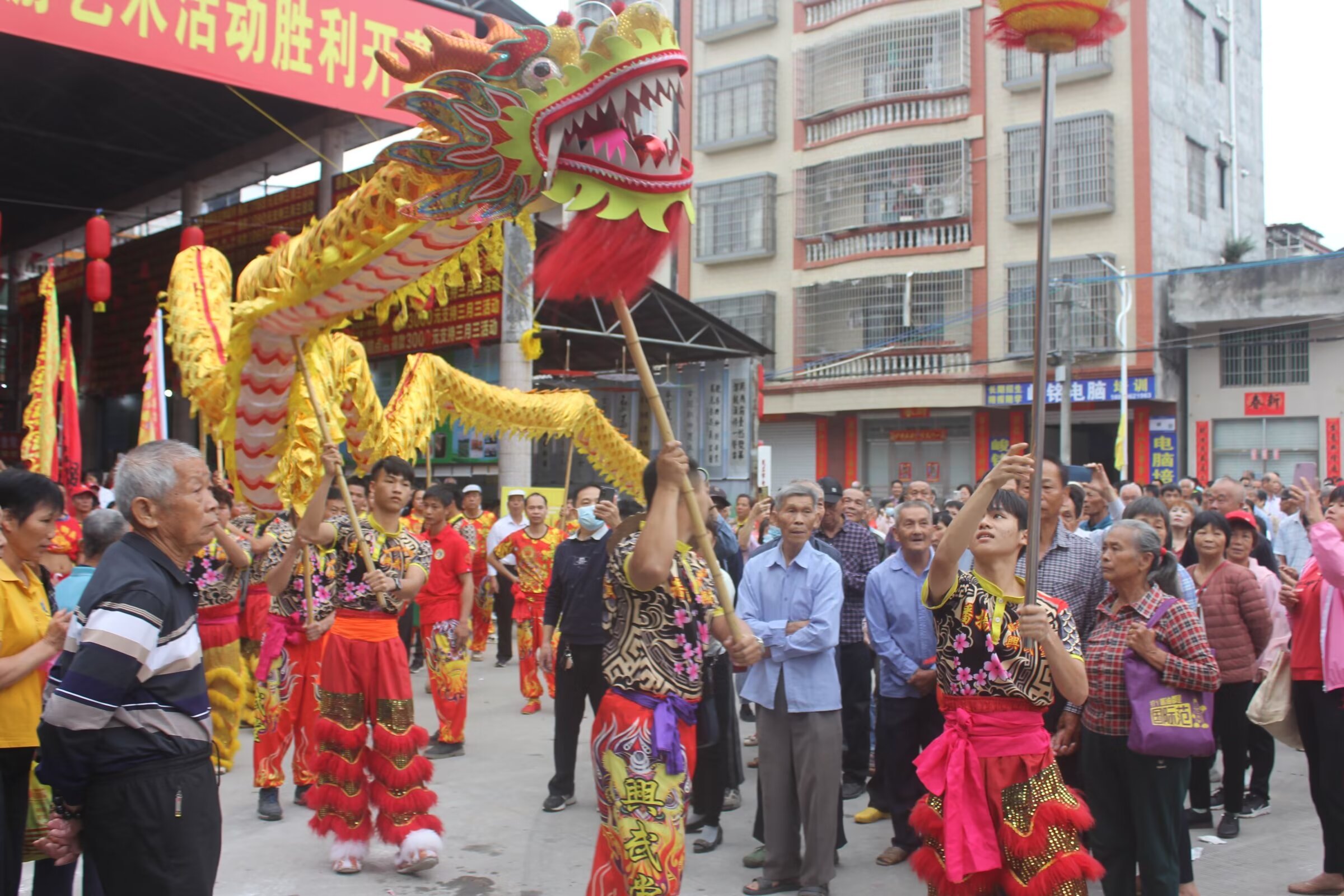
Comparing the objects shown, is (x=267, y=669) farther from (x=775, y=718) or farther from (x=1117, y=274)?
(x=1117, y=274)

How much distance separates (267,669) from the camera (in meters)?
6.46

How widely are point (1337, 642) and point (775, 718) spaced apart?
225cm

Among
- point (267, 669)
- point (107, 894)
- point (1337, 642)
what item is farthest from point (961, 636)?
point (267, 669)

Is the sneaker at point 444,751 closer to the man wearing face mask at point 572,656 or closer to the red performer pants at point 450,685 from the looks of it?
the red performer pants at point 450,685

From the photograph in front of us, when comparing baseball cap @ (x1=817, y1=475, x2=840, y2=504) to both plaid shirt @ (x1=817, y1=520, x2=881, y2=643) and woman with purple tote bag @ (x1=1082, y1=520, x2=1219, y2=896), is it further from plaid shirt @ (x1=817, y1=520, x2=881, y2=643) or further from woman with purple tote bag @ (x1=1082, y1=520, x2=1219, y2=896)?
woman with purple tote bag @ (x1=1082, y1=520, x2=1219, y2=896)

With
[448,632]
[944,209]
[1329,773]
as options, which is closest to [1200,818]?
[1329,773]

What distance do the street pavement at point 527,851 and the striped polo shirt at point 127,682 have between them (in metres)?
2.21

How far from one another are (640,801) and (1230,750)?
142 inches

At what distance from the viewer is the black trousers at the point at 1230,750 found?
5504mm

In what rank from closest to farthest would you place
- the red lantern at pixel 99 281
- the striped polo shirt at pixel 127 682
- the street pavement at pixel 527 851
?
the striped polo shirt at pixel 127 682 → the street pavement at pixel 527 851 → the red lantern at pixel 99 281

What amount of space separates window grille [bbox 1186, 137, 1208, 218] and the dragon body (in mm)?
17957

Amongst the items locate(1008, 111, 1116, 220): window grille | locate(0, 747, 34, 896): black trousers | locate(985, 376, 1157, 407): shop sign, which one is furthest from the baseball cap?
locate(1008, 111, 1116, 220): window grille

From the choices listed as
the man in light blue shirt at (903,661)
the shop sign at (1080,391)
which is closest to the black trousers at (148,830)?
the man in light blue shirt at (903,661)

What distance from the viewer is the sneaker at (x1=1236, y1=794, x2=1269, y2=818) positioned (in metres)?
5.80
